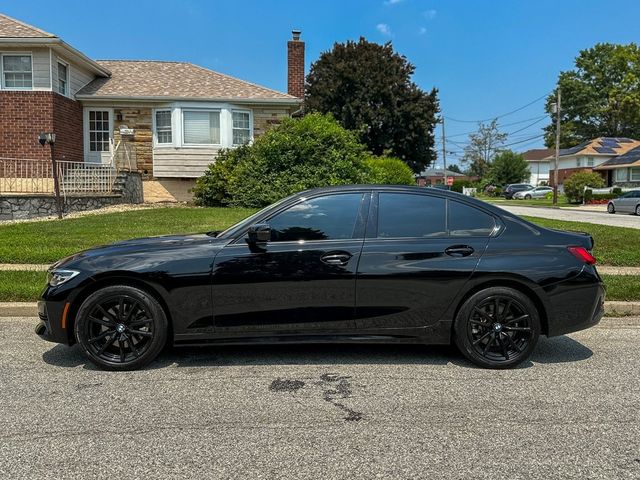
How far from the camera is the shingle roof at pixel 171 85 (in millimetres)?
21000

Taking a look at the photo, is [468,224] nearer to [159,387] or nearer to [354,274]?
[354,274]

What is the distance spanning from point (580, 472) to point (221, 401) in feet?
7.81

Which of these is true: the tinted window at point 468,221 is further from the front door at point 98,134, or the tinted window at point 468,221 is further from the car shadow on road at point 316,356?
the front door at point 98,134

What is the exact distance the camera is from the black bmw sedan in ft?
14.9

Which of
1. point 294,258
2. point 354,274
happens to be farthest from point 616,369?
point 294,258

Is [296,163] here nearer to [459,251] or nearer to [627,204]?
[459,251]

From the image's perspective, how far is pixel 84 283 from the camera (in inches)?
179

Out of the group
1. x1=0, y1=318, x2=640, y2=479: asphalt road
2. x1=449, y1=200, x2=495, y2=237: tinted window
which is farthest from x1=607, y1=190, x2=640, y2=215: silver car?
x1=449, y1=200, x2=495, y2=237: tinted window

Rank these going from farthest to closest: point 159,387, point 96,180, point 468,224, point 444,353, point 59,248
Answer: point 96,180 < point 59,248 < point 444,353 < point 468,224 < point 159,387

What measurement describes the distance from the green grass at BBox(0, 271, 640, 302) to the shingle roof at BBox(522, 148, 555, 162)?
77.6 metres

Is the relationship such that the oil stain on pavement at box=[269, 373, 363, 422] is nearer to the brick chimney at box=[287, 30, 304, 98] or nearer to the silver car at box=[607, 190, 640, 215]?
the brick chimney at box=[287, 30, 304, 98]

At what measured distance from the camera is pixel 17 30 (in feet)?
60.8

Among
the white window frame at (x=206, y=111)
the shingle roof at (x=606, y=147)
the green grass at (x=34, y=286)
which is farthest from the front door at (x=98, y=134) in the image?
the shingle roof at (x=606, y=147)

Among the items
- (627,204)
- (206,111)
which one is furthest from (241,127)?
(627,204)
